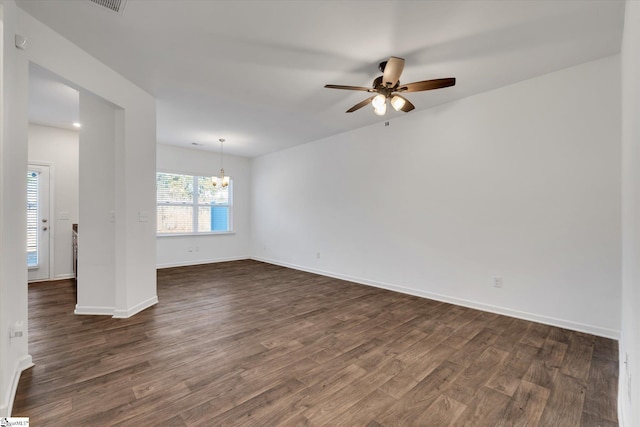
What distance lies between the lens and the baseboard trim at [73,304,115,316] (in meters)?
3.05

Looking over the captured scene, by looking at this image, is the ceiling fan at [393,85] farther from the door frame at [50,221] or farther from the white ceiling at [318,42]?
the door frame at [50,221]

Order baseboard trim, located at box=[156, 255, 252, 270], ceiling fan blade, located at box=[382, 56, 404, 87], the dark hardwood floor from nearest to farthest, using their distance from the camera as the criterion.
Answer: the dark hardwood floor, ceiling fan blade, located at box=[382, 56, 404, 87], baseboard trim, located at box=[156, 255, 252, 270]

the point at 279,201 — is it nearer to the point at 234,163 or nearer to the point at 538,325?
the point at 234,163

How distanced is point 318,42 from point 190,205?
512 cm

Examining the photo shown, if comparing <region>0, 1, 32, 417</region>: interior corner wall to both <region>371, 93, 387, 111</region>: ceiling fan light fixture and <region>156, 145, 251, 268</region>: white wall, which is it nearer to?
<region>371, 93, 387, 111</region>: ceiling fan light fixture

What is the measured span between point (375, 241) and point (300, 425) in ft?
10.5

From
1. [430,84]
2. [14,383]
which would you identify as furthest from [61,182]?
[430,84]

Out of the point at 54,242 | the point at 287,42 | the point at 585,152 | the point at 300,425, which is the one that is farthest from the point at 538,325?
the point at 54,242

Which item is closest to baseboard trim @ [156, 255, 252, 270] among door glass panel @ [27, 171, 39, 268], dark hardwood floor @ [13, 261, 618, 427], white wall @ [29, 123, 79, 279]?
white wall @ [29, 123, 79, 279]

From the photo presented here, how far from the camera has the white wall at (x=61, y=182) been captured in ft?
15.2

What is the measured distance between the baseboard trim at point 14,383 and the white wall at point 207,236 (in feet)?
12.8

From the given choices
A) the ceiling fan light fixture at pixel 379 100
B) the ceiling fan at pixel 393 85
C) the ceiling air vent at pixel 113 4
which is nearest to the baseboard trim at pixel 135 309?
the ceiling air vent at pixel 113 4

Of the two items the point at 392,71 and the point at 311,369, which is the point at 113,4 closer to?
the point at 392,71

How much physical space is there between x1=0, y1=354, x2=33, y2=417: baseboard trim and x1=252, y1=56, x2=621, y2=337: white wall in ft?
12.9
